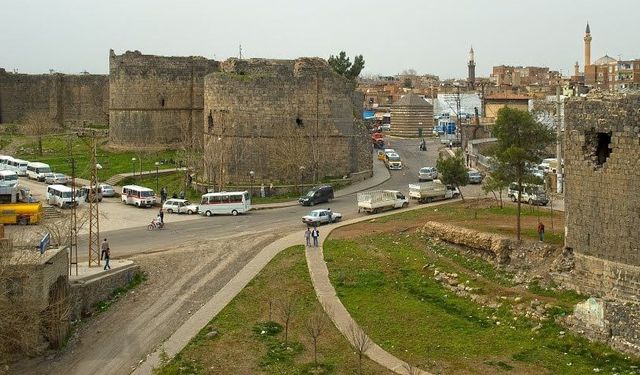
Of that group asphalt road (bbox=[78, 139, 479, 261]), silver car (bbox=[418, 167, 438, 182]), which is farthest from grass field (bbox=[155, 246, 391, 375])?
silver car (bbox=[418, 167, 438, 182])

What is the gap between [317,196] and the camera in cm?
3950

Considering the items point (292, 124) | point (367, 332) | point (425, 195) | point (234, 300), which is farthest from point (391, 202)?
point (367, 332)

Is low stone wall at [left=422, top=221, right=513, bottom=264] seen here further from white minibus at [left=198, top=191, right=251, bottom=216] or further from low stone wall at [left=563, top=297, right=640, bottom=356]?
white minibus at [left=198, top=191, right=251, bottom=216]

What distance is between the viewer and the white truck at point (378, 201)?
36219 mm

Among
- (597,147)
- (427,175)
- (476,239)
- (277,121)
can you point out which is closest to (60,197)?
(277,121)

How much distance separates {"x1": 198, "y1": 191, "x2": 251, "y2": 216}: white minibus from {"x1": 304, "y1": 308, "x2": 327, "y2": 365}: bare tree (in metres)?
16.5

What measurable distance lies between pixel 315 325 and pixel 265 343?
50.3 inches

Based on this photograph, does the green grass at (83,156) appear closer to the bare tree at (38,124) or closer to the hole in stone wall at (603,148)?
the bare tree at (38,124)

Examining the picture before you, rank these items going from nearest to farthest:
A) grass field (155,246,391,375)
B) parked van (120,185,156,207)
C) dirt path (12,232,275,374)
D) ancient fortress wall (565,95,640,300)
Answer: grass field (155,246,391,375) < dirt path (12,232,275,374) < ancient fortress wall (565,95,640,300) < parked van (120,185,156,207)

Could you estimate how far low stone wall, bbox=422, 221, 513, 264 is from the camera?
25.0 m

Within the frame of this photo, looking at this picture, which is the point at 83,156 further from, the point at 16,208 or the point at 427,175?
the point at 427,175

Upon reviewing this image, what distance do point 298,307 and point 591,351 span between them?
7.69 meters

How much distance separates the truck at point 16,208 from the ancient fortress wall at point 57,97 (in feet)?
117

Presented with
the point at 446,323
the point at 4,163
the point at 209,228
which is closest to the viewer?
the point at 446,323
